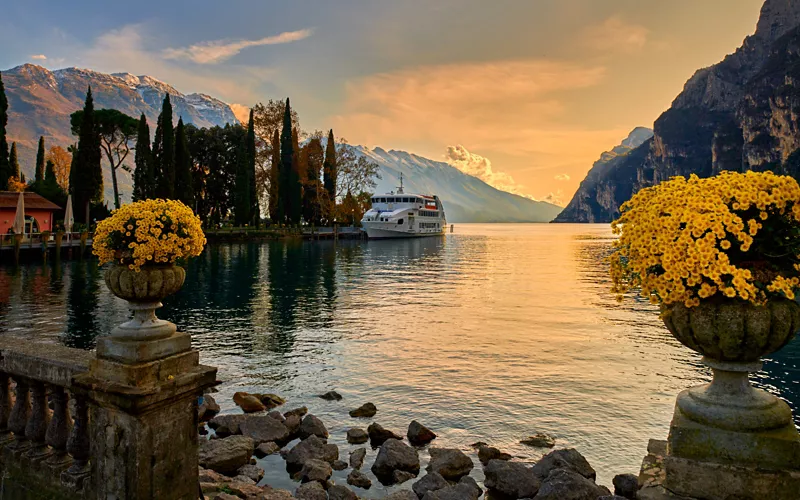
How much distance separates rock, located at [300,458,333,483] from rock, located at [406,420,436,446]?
2079mm

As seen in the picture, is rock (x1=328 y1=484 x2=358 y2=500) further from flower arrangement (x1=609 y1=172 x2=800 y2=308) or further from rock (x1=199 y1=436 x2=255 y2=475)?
flower arrangement (x1=609 y1=172 x2=800 y2=308)

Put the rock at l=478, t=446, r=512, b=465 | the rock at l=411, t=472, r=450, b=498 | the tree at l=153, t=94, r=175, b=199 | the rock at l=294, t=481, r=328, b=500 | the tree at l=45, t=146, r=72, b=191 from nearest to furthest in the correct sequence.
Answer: the rock at l=294, t=481, r=328, b=500, the rock at l=411, t=472, r=450, b=498, the rock at l=478, t=446, r=512, b=465, the tree at l=153, t=94, r=175, b=199, the tree at l=45, t=146, r=72, b=191

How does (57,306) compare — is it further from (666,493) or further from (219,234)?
(219,234)

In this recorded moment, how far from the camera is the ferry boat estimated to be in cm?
9775

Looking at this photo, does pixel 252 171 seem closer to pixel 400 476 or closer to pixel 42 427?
pixel 400 476

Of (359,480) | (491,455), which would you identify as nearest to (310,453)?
(359,480)

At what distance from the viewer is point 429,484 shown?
344 inches

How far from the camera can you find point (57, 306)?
80.7ft

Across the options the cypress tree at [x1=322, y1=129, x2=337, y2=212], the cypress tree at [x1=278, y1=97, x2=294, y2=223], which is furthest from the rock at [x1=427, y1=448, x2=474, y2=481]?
the cypress tree at [x1=322, y1=129, x2=337, y2=212]

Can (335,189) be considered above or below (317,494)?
above

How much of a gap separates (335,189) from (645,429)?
89.8 m

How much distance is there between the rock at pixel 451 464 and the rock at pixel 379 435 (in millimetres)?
1299

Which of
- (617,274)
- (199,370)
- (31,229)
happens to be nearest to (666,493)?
(617,274)

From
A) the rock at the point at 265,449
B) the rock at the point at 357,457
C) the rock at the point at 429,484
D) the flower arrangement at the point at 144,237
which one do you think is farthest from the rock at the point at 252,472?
the flower arrangement at the point at 144,237
